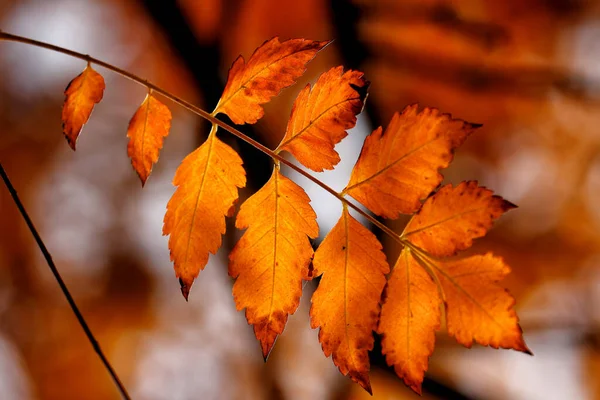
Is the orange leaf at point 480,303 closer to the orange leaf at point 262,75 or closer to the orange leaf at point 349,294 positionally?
the orange leaf at point 349,294

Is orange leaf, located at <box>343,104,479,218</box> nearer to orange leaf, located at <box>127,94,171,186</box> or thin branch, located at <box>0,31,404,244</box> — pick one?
thin branch, located at <box>0,31,404,244</box>

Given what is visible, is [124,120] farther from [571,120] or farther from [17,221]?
[571,120]

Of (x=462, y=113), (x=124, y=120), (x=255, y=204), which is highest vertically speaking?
(x=462, y=113)

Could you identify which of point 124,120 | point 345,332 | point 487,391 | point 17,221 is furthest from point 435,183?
point 17,221

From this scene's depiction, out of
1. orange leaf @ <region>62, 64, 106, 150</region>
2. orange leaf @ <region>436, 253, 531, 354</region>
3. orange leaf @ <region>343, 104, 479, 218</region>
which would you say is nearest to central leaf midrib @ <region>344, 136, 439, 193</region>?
orange leaf @ <region>343, 104, 479, 218</region>

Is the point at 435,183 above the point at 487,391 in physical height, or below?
above

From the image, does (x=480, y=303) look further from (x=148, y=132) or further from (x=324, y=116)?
(x=148, y=132)
